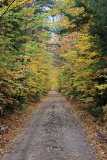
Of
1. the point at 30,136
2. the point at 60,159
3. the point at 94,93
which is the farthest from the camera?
the point at 94,93

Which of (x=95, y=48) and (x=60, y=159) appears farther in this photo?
(x=95, y=48)

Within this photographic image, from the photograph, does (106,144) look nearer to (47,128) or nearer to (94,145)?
(94,145)

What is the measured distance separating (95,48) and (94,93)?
12.1ft

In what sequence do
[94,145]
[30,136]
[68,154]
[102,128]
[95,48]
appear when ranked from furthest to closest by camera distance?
[95,48], [102,128], [30,136], [94,145], [68,154]

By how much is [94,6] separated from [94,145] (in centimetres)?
827

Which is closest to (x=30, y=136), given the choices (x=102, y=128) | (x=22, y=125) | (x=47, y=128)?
(x=47, y=128)

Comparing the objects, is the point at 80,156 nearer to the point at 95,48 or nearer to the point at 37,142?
the point at 37,142

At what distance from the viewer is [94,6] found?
448 inches

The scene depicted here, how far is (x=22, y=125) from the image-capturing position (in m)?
12.6

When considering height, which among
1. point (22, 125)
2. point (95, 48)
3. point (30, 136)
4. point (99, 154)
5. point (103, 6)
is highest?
point (103, 6)

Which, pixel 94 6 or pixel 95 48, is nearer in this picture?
pixel 94 6

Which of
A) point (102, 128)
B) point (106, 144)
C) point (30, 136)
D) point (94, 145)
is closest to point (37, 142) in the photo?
point (30, 136)

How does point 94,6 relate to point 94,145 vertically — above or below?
above

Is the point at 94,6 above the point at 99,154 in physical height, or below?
above
